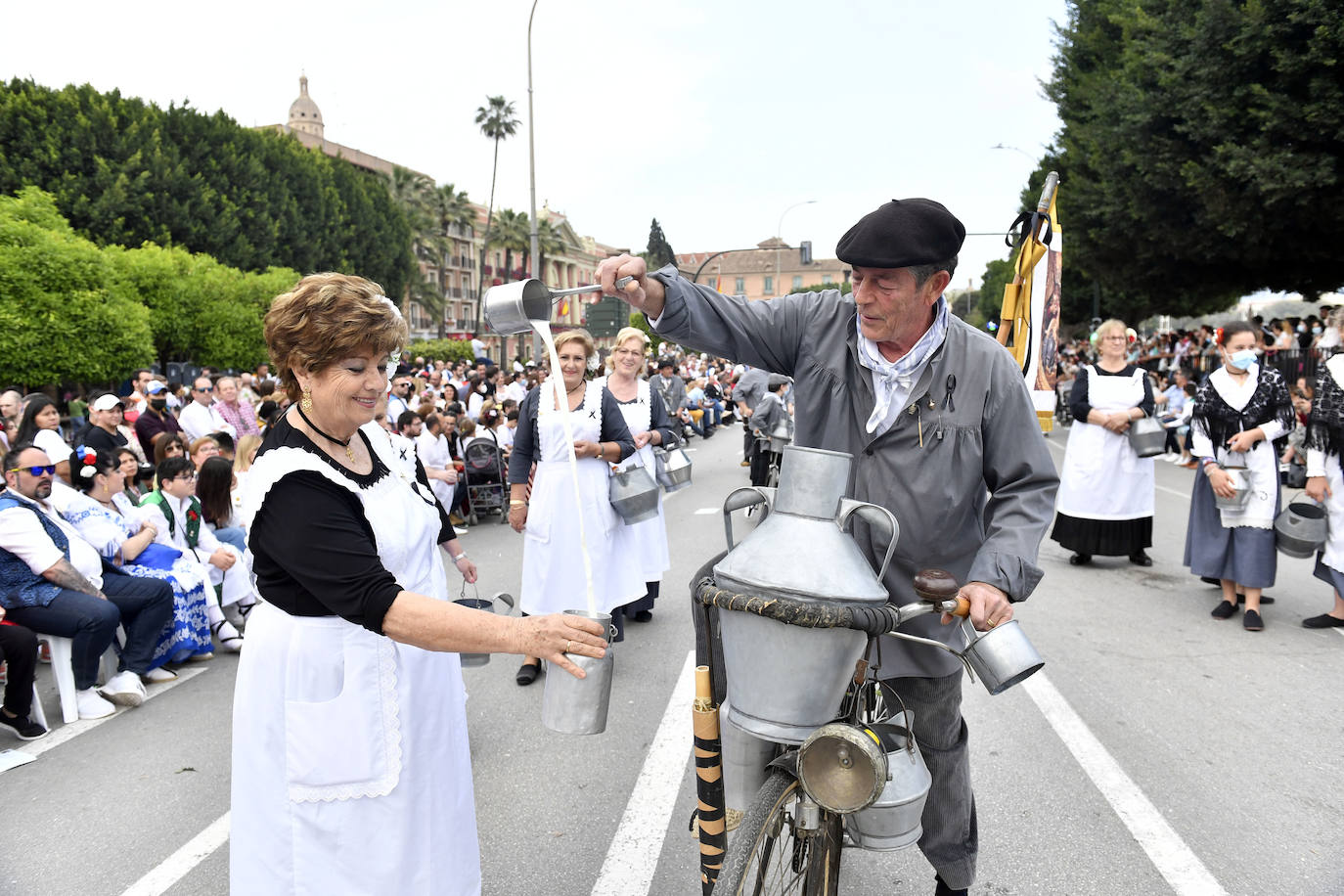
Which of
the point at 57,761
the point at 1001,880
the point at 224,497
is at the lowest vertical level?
the point at 57,761

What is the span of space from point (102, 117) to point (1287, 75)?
30.9 m

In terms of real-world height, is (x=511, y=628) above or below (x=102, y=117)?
below

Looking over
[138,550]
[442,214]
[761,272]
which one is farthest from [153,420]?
[761,272]

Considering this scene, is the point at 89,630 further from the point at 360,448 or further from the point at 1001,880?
the point at 1001,880

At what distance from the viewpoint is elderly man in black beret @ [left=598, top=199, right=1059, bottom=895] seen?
2.23 metres

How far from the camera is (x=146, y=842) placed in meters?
3.59

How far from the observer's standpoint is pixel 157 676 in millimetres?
5645

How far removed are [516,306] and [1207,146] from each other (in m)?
19.8

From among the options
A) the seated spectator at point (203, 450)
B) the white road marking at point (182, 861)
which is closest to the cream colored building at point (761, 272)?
the seated spectator at point (203, 450)

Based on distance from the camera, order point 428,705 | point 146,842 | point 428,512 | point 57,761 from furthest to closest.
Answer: point 57,761, point 146,842, point 428,512, point 428,705

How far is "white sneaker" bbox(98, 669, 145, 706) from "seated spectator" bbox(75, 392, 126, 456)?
147 inches

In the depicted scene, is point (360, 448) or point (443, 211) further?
point (443, 211)

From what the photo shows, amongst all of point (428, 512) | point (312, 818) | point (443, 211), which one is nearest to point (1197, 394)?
point (428, 512)

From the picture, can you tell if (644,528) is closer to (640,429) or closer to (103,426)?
(640,429)
